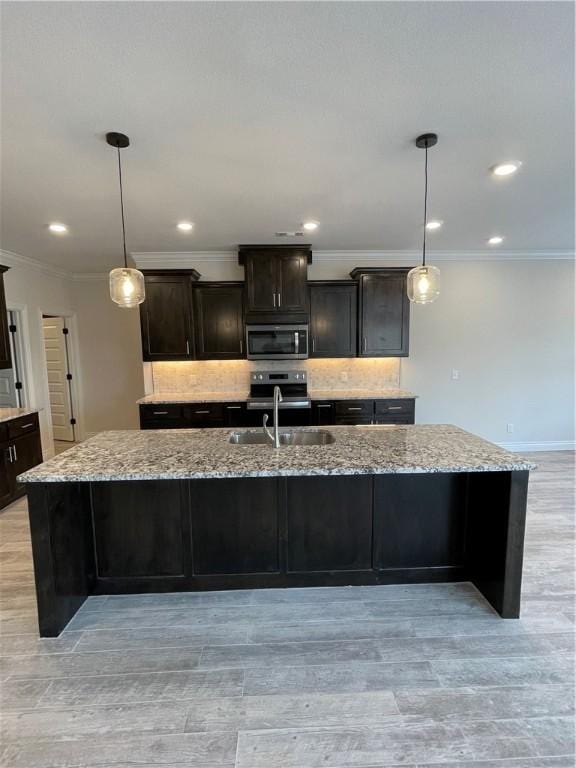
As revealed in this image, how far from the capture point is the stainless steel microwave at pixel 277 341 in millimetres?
4504

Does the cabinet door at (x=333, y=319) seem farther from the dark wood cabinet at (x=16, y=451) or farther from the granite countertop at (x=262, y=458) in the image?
the dark wood cabinet at (x=16, y=451)

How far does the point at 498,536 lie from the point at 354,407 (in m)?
2.43

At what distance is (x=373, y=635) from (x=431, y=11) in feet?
8.94

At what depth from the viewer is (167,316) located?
4.54 m

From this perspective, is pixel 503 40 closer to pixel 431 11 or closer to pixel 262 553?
pixel 431 11

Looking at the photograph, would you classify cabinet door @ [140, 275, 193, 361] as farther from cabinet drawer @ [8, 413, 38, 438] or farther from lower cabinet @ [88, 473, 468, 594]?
lower cabinet @ [88, 473, 468, 594]

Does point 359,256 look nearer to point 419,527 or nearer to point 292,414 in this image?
point 292,414

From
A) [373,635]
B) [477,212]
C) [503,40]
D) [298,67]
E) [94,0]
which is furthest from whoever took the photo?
[477,212]

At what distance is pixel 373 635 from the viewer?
196 centimetres

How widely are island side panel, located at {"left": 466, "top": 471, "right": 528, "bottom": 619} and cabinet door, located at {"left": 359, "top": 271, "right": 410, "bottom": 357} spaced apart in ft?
8.42

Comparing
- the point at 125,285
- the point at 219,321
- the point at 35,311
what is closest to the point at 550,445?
the point at 219,321

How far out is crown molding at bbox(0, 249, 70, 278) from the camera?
4441mm

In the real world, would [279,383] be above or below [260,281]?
below

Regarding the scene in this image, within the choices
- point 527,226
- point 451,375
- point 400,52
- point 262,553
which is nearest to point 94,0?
point 400,52
